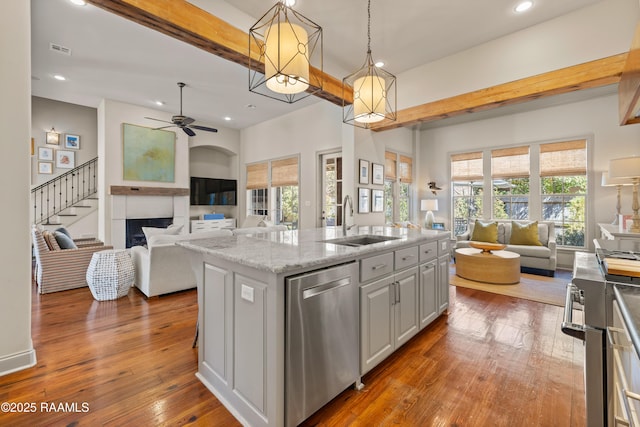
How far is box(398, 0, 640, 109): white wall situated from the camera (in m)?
3.14

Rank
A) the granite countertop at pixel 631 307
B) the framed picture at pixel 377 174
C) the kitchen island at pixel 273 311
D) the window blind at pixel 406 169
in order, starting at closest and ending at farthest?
the granite countertop at pixel 631 307
the kitchen island at pixel 273 311
the framed picture at pixel 377 174
the window blind at pixel 406 169

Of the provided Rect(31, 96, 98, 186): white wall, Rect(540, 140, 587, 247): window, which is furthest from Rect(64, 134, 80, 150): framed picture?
Rect(540, 140, 587, 247): window

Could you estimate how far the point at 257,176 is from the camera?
7926mm

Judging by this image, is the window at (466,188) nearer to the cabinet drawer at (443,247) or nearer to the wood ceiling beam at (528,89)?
the wood ceiling beam at (528,89)

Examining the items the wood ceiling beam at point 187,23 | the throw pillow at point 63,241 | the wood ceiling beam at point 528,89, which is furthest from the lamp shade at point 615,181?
the throw pillow at point 63,241

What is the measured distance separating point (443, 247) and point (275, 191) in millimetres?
5268

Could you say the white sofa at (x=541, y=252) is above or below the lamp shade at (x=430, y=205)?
below

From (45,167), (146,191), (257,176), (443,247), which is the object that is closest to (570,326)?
(443,247)

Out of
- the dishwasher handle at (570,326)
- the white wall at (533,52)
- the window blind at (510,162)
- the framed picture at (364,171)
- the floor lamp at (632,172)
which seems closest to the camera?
the dishwasher handle at (570,326)

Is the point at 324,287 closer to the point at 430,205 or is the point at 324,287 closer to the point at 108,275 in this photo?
the point at 108,275

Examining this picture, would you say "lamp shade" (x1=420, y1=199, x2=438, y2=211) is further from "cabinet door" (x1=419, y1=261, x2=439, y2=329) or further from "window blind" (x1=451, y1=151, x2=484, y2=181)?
"cabinet door" (x1=419, y1=261, x2=439, y2=329)

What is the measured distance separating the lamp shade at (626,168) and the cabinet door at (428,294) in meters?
2.87

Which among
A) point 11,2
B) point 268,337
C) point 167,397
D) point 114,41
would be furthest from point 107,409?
point 114,41

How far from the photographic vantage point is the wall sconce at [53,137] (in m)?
6.59
